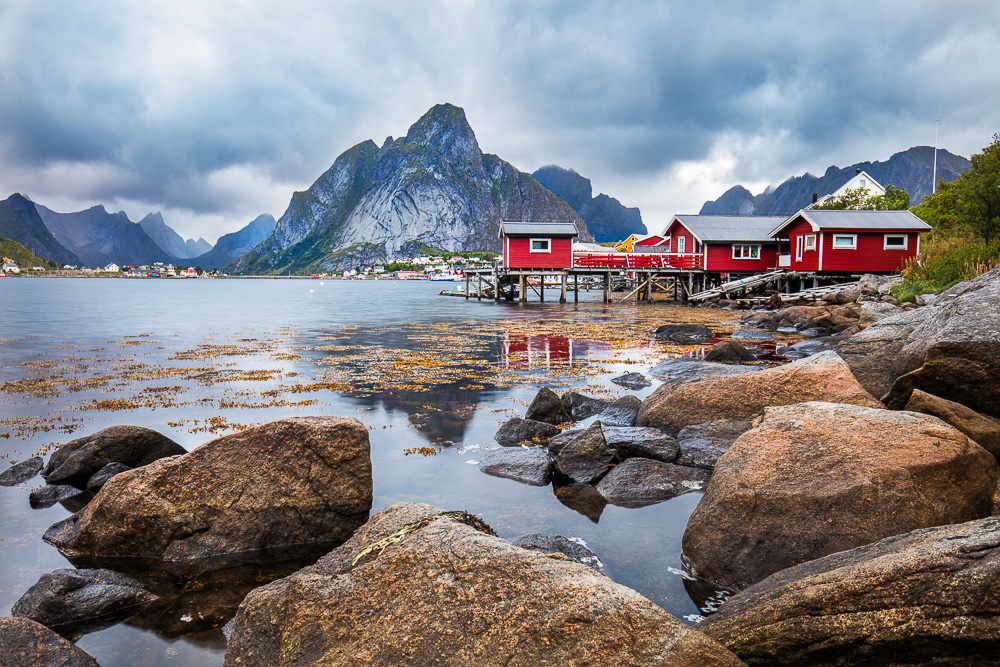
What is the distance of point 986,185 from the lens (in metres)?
30.9

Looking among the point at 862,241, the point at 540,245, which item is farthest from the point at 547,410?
the point at 540,245

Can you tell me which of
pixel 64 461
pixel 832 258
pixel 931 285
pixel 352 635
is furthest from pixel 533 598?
pixel 832 258

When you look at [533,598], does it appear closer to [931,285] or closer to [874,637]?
[874,637]

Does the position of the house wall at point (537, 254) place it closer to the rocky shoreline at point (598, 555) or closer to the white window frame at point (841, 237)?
the white window frame at point (841, 237)

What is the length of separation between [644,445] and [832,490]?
3.98 metres

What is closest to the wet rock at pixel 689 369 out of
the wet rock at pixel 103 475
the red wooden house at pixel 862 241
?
Answer: the wet rock at pixel 103 475

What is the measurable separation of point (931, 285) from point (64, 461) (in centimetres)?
3512

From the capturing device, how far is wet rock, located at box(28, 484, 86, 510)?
Answer: 813 cm

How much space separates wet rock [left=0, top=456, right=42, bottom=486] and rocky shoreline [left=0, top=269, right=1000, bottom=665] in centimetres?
3

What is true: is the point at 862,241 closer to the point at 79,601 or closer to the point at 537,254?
the point at 537,254

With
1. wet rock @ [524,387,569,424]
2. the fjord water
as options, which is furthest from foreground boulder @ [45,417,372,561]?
wet rock @ [524,387,569,424]

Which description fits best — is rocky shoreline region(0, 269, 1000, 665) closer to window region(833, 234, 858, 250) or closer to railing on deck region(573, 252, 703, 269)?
window region(833, 234, 858, 250)

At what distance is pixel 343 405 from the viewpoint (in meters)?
14.0

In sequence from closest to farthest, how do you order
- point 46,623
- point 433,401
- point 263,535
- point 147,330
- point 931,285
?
point 46,623
point 263,535
point 433,401
point 931,285
point 147,330
